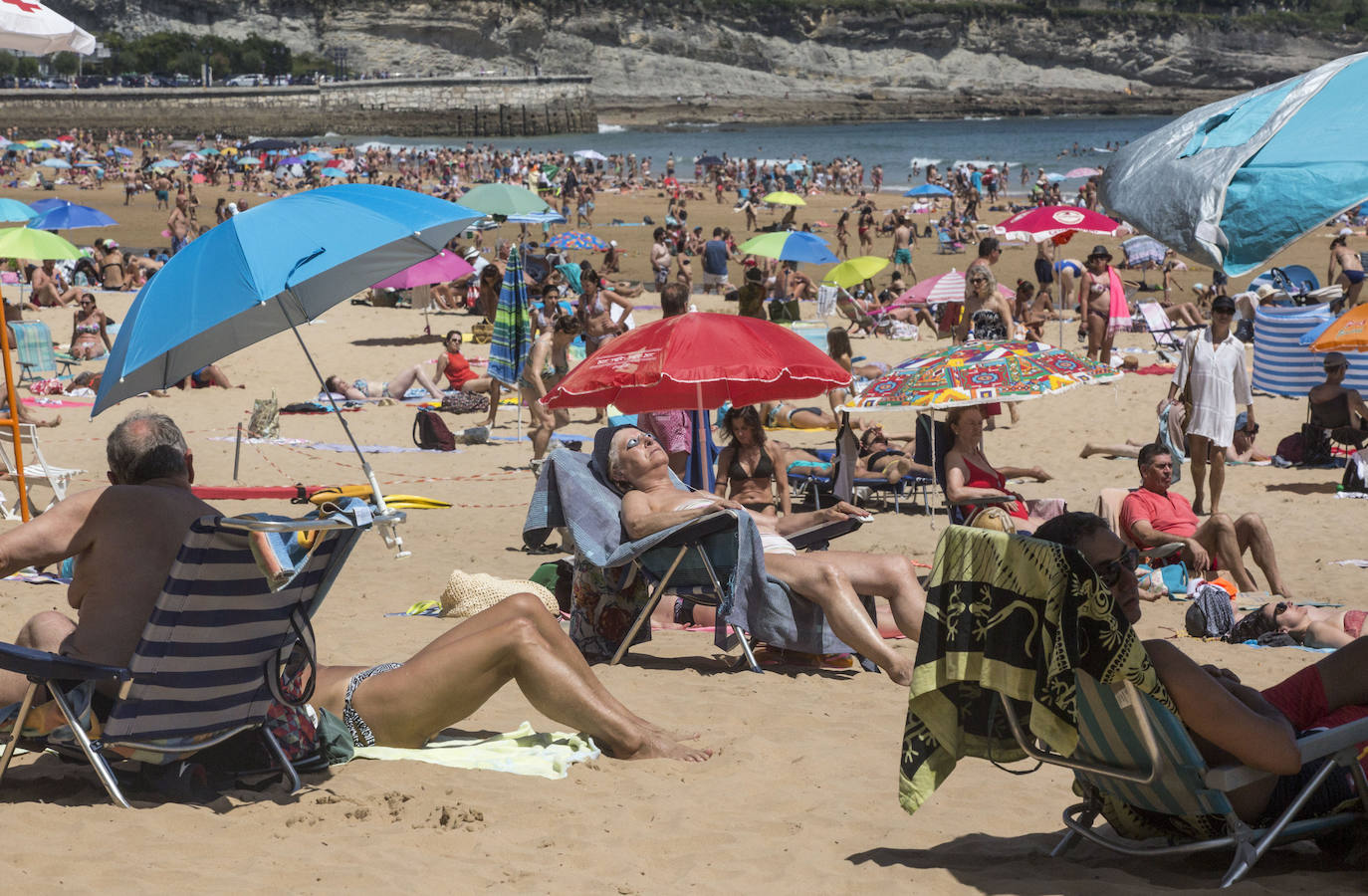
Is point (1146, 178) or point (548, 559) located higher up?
point (1146, 178)

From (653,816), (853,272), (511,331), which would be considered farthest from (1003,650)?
(853,272)

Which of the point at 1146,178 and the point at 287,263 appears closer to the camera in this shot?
the point at 1146,178

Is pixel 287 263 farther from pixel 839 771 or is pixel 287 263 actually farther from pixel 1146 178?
pixel 1146 178

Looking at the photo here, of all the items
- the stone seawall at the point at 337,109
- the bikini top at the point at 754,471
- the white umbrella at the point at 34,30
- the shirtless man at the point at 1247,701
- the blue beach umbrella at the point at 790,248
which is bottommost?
the stone seawall at the point at 337,109

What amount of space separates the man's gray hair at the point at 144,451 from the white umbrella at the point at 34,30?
318 centimetres

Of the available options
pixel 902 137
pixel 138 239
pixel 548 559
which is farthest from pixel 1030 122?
pixel 548 559

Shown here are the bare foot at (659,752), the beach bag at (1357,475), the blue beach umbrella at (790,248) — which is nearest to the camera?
the bare foot at (659,752)

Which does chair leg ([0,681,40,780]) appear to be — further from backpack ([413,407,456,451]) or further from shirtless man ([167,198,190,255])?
shirtless man ([167,198,190,255])

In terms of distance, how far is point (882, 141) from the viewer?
257ft

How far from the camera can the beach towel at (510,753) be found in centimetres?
399

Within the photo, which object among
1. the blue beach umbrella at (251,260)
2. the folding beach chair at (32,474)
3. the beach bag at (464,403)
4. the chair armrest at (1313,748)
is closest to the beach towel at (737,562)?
the blue beach umbrella at (251,260)

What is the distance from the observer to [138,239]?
101ft

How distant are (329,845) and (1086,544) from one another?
1.90 meters

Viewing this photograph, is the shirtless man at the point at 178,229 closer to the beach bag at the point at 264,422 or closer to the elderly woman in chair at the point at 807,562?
the beach bag at the point at 264,422
